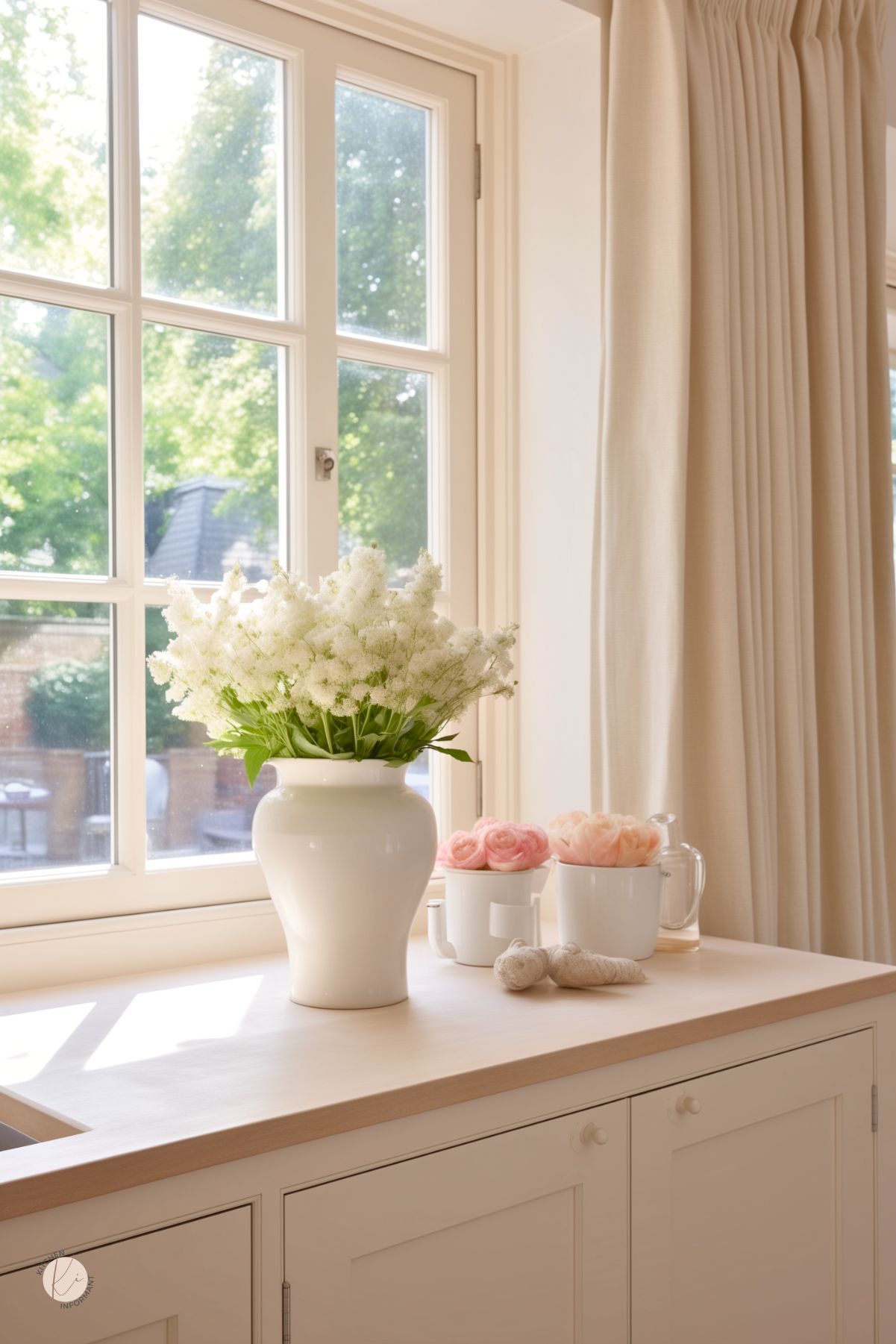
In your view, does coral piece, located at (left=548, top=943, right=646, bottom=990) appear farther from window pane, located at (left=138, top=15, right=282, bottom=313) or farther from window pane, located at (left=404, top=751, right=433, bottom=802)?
window pane, located at (left=138, top=15, right=282, bottom=313)

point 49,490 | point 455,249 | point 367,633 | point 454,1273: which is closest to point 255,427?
point 49,490

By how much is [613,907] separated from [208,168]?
1.17 m

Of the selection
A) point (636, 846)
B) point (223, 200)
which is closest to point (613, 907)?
point (636, 846)

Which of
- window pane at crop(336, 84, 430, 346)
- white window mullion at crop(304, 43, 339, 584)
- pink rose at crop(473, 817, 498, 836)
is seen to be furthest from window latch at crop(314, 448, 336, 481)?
pink rose at crop(473, 817, 498, 836)

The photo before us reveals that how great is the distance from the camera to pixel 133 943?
1.66 m

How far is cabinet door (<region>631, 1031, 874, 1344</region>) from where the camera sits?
132 cm

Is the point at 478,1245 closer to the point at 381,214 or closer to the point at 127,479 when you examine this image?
the point at 127,479

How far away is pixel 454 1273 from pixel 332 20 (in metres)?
1.71

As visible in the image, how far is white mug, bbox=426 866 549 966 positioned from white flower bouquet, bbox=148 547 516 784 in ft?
0.94

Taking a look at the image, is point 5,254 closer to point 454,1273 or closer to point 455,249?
point 455,249

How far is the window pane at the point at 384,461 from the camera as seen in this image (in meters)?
1.95

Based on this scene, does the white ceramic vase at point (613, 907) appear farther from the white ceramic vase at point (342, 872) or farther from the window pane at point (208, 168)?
the window pane at point (208, 168)

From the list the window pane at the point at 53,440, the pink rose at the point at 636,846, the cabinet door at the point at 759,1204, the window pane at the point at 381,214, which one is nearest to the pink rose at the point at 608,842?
the pink rose at the point at 636,846

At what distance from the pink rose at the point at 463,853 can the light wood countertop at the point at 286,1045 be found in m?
0.13
